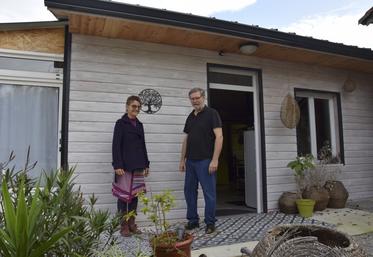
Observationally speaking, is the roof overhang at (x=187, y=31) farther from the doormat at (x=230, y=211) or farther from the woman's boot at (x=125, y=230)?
the doormat at (x=230, y=211)

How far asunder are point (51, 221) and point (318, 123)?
550cm

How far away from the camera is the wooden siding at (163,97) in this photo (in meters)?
4.24

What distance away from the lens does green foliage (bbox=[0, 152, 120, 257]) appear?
1440mm

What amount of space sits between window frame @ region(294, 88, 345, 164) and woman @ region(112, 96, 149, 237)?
3.43 m

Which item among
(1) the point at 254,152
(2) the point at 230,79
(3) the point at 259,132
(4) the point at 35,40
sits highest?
(4) the point at 35,40

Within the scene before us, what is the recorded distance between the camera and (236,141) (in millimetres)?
9680

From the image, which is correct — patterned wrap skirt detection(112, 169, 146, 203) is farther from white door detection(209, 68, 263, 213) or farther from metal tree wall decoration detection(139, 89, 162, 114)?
white door detection(209, 68, 263, 213)

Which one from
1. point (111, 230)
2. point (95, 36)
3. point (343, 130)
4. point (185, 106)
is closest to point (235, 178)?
point (343, 130)

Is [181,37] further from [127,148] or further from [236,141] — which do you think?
[236,141]

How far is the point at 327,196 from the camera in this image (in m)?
Answer: 5.30

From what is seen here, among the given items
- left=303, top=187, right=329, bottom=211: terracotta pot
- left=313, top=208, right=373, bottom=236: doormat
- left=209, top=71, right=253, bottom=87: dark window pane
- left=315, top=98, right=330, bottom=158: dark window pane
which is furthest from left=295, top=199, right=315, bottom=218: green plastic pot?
left=209, top=71, right=253, bottom=87: dark window pane

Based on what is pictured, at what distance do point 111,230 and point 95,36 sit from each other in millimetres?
3086

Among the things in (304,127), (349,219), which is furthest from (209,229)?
(304,127)

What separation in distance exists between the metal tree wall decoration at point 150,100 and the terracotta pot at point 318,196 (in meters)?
2.60
